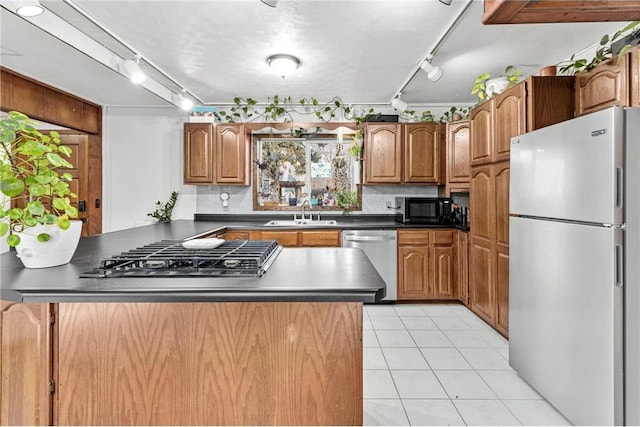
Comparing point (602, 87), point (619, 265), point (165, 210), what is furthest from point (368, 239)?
point (165, 210)

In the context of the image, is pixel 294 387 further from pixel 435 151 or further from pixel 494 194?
pixel 435 151

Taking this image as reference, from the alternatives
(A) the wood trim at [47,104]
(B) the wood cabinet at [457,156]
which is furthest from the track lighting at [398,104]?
(A) the wood trim at [47,104]

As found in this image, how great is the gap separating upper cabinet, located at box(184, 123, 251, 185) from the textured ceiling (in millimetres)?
488

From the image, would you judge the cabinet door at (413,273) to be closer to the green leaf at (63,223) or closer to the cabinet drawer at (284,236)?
the cabinet drawer at (284,236)

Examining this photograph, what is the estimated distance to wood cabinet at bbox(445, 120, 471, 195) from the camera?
13.2ft

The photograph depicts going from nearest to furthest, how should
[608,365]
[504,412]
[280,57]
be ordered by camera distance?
1. [608,365]
2. [504,412]
3. [280,57]

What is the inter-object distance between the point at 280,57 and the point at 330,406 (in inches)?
106

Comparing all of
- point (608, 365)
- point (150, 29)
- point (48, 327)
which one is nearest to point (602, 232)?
point (608, 365)

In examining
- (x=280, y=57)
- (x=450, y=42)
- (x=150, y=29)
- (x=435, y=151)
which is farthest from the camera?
(x=435, y=151)

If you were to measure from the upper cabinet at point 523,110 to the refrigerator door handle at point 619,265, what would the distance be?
1273 mm

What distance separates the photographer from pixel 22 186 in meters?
1.35

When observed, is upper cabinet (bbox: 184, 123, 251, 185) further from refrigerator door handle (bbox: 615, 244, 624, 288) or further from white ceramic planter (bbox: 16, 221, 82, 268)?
refrigerator door handle (bbox: 615, 244, 624, 288)

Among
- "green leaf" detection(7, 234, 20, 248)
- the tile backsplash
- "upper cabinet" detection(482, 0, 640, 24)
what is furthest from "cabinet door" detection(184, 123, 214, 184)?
"upper cabinet" detection(482, 0, 640, 24)

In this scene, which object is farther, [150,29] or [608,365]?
[150,29]
